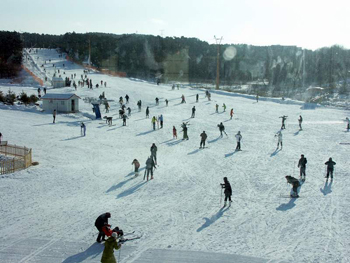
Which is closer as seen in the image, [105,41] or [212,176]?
[212,176]

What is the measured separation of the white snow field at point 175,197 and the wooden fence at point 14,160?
41 centimetres

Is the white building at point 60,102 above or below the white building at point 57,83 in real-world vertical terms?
below

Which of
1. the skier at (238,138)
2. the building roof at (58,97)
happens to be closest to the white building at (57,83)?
the building roof at (58,97)

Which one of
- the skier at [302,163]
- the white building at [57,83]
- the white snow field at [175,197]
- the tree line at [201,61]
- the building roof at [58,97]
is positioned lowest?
the white snow field at [175,197]

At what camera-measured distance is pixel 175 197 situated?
1253cm

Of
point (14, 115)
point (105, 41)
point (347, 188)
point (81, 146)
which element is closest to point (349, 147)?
point (347, 188)

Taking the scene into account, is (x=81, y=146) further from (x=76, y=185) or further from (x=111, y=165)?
(x=76, y=185)

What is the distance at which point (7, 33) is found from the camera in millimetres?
67125

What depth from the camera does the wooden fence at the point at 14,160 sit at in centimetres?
1516

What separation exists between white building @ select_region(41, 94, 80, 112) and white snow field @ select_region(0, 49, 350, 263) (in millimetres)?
4593

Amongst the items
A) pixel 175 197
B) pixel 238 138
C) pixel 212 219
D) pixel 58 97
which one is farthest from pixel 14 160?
pixel 58 97

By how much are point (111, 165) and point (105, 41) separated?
87744 mm

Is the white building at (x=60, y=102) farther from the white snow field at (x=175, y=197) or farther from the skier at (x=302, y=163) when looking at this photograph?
the skier at (x=302, y=163)

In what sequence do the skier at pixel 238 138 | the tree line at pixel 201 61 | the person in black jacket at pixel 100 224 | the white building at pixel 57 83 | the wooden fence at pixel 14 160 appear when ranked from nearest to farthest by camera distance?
the person in black jacket at pixel 100 224
the wooden fence at pixel 14 160
the skier at pixel 238 138
the white building at pixel 57 83
the tree line at pixel 201 61
